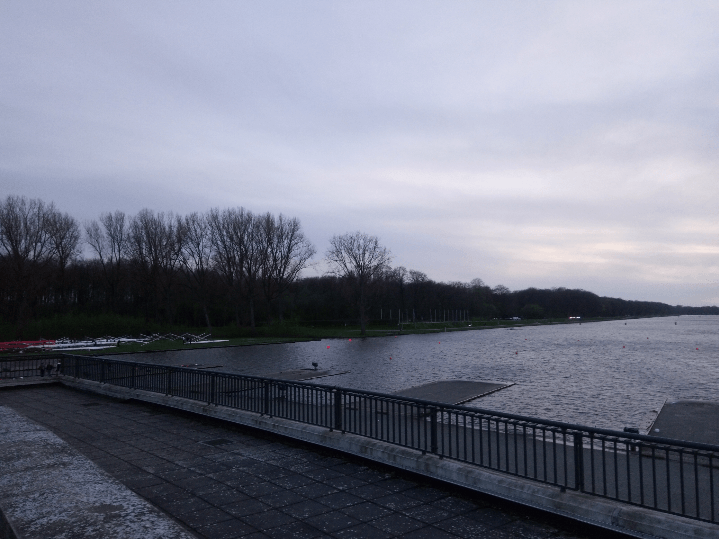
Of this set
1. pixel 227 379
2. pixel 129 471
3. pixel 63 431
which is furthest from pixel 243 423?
pixel 63 431

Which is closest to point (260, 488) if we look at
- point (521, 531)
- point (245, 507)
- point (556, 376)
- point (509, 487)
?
point (245, 507)

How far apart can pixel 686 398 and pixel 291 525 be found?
19.5 metres

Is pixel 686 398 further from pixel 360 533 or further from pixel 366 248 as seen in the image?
pixel 366 248

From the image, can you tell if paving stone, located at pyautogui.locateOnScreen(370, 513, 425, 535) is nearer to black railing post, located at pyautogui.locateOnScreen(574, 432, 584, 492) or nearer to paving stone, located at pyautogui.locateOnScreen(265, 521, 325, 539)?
paving stone, located at pyautogui.locateOnScreen(265, 521, 325, 539)

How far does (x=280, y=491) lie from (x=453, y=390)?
15625mm

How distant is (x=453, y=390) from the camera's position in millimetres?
22203

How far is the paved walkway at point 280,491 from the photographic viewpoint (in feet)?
20.1

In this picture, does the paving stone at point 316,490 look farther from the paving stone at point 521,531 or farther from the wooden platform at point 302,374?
the wooden platform at point 302,374

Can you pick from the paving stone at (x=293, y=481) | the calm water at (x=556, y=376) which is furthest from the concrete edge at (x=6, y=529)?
the calm water at (x=556, y=376)

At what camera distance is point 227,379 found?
12.2 m

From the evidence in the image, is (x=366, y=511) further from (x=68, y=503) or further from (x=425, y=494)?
(x=68, y=503)

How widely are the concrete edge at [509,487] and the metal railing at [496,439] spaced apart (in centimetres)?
12

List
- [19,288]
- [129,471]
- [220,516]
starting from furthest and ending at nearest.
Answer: [19,288] < [129,471] < [220,516]

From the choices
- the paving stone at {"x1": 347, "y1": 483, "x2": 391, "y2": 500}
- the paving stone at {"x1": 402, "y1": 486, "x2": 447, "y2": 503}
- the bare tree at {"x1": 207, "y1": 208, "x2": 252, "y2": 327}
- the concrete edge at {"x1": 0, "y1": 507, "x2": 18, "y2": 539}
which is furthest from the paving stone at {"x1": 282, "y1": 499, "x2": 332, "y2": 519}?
the bare tree at {"x1": 207, "y1": 208, "x2": 252, "y2": 327}
